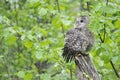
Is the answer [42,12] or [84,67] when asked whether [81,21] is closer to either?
[84,67]

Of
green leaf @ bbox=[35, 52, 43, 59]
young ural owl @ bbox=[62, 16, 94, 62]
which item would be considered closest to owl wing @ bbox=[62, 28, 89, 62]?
young ural owl @ bbox=[62, 16, 94, 62]

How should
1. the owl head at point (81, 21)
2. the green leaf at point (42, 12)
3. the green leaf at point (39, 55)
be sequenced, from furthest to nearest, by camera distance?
the green leaf at point (42, 12)
the green leaf at point (39, 55)
the owl head at point (81, 21)

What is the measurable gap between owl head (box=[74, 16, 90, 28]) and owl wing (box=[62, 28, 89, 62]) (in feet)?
0.31

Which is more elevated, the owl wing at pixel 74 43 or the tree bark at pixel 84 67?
the owl wing at pixel 74 43

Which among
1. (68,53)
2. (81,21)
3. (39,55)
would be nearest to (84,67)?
(68,53)

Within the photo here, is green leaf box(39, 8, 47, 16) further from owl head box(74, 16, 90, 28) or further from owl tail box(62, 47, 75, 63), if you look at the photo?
owl tail box(62, 47, 75, 63)

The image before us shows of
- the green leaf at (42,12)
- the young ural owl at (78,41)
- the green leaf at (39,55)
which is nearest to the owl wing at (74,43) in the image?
the young ural owl at (78,41)

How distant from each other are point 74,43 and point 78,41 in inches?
2.0

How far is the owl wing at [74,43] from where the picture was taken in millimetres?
3496

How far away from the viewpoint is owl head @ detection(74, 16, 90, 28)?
364 cm

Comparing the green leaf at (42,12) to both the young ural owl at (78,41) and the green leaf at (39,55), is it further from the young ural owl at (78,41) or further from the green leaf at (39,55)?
the young ural owl at (78,41)

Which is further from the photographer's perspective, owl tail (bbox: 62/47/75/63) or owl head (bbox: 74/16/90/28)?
owl head (bbox: 74/16/90/28)

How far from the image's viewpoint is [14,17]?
714cm

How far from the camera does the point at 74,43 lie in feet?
11.5
